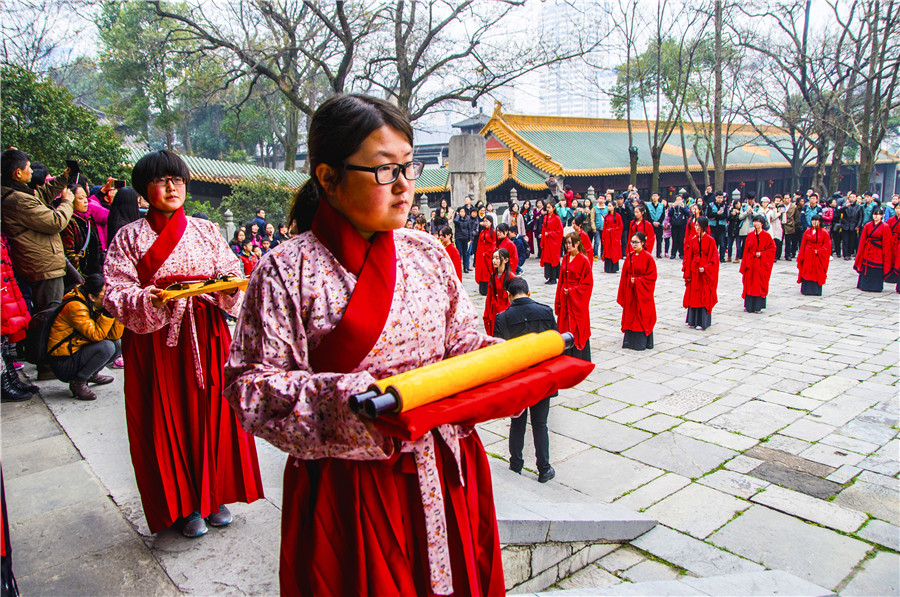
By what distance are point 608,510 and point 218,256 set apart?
2.54 meters

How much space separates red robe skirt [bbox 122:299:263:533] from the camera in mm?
2645

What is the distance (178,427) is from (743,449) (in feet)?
13.9

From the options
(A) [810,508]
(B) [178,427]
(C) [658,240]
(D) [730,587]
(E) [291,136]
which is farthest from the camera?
(E) [291,136]

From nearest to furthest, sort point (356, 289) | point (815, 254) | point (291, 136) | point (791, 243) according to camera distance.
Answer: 1. point (356, 289)
2. point (815, 254)
3. point (791, 243)
4. point (291, 136)

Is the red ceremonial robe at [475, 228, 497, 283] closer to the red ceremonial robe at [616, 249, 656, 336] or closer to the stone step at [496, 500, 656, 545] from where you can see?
the red ceremonial robe at [616, 249, 656, 336]

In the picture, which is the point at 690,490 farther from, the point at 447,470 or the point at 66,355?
the point at 66,355

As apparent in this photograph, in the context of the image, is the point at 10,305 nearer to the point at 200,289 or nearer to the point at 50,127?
the point at 200,289

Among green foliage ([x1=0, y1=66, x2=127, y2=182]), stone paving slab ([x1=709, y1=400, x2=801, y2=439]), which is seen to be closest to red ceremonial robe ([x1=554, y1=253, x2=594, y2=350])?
stone paving slab ([x1=709, y1=400, x2=801, y2=439])

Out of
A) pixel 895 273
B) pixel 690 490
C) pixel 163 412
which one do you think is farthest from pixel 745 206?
pixel 163 412

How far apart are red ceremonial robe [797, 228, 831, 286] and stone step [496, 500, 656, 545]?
918 cm

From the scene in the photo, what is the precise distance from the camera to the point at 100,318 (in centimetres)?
512

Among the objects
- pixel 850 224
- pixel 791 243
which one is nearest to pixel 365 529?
pixel 850 224

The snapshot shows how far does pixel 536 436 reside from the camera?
4484 mm

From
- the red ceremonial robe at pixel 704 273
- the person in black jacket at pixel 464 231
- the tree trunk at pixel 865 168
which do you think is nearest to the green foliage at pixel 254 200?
the person in black jacket at pixel 464 231
